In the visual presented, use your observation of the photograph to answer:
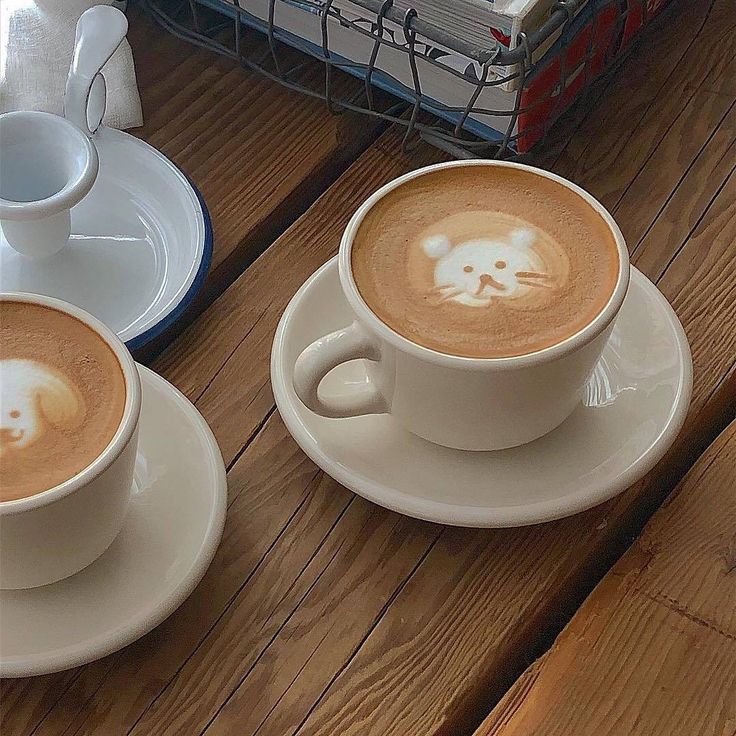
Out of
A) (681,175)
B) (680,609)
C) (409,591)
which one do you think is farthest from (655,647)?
(681,175)

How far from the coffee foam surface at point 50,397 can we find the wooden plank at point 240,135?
20 cm

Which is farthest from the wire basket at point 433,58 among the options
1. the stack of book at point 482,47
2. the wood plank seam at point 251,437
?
the wood plank seam at point 251,437

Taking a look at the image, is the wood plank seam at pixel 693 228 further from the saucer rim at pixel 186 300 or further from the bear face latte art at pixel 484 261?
the saucer rim at pixel 186 300

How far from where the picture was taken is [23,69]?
2.48 feet

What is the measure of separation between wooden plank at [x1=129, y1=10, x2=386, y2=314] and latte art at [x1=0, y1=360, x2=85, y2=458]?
0.71ft

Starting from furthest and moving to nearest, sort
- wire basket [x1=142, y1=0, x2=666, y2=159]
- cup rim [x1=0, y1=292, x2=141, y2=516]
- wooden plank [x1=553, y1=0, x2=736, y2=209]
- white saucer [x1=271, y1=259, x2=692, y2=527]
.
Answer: wooden plank [x1=553, y1=0, x2=736, y2=209] < wire basket [x1=142, y1=0, x2=666, y2=159] < white saucer [x1=271, y1=259, x2=692, y2=527] < cup rim [x1=0, y1=292, x2=141, y2=516]

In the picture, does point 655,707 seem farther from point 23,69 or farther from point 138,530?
point 23,69

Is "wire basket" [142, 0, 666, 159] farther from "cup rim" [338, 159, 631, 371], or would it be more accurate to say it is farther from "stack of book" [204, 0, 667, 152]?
"cup rim" [338, 159, 631, 371]

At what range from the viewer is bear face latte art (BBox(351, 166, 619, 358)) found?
1.67ft

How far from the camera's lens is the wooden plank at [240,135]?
72 centimetres

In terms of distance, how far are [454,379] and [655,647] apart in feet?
0.57

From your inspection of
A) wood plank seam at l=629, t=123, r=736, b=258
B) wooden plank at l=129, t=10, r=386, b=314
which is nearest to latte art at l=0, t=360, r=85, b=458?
wooden plank at l=129, t=10, r=386, b=314

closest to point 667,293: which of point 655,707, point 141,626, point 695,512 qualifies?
point 695,512

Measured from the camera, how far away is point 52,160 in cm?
66
